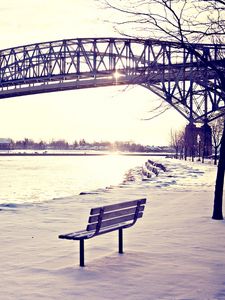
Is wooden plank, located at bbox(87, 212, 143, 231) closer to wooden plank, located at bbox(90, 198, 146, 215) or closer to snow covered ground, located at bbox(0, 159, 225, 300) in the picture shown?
wooden plank, located at bbox(90, 198, 146, 215)

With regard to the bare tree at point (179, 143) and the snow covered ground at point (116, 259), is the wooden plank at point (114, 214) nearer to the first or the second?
the snow covered ground at point (116, 259)

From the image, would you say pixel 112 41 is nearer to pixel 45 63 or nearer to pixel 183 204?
pixel 45 63

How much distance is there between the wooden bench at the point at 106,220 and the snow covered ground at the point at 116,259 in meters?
0.37

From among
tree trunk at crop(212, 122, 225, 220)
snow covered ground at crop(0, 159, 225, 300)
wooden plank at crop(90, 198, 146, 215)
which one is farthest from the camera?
tree trunk at crop(212, 122, 225, 220)

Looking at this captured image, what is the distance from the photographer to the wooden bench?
6.86 metres

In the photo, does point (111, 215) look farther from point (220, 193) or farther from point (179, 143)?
point (179, 143)

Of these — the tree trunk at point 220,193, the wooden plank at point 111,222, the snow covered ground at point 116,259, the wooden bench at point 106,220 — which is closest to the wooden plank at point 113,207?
the wooden bench at point 106,220

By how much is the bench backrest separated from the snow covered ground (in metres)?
0.45

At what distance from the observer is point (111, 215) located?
24.8 ft

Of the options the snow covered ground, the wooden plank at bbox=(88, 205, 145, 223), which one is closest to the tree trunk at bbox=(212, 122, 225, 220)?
the snow covered ground

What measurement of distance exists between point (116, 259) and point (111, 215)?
67 cm

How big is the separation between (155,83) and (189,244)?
35426mm

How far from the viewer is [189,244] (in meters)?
8.25

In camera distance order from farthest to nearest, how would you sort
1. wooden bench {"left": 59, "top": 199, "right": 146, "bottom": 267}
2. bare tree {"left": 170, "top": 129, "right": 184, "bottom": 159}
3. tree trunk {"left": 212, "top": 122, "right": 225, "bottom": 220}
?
bare tree {"left": 170, "top": 129, "right": 184, "bottom": 159}
tree trunk {"left": 212, "top": 122, "right": 225, "bottom": 220}
wooden bench {"left": 59, "top": 199, "right": 146, "bottom": 267}
